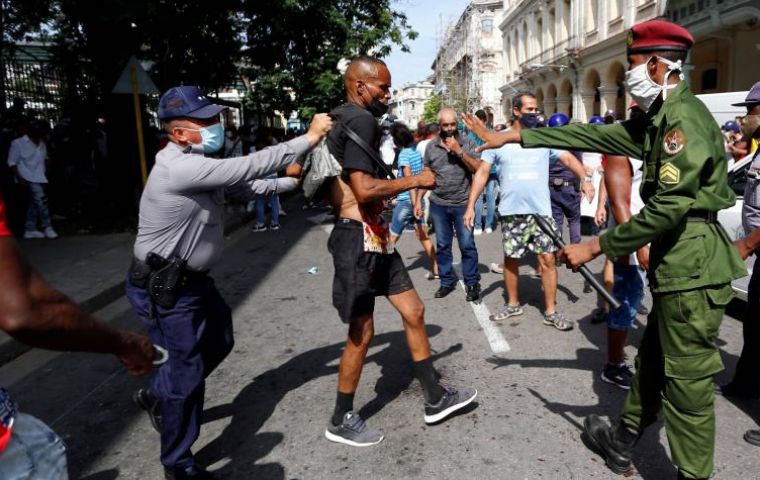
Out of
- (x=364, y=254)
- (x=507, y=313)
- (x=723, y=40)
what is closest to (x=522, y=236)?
(x=507, y=313)

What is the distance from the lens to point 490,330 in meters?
5.05

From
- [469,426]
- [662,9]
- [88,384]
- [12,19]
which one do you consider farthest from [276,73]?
[469,426]

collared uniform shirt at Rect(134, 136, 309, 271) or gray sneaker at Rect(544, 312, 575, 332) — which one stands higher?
collared uniform shirt at Rect(134, 136, 309, 271)

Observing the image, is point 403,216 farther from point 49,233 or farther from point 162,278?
point 49,233

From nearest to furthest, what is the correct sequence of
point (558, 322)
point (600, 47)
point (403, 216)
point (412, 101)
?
1. point (558, 322)
2. point (403, 216)
3. point (600, 47)
4. point (412, 101)

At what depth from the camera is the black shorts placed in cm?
316

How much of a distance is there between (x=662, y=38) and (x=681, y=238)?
851 millimetres

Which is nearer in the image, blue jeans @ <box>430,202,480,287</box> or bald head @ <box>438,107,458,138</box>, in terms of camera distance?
bald head @ <box>438,107,458,138</box>

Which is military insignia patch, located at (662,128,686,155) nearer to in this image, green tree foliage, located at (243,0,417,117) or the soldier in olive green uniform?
the soldier in olive green uniform

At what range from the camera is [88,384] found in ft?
14.1

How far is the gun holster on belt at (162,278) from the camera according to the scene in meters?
2.83

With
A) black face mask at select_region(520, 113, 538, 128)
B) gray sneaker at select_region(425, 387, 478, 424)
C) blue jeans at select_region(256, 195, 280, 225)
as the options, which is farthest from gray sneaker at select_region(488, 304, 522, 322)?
blue jeans at select_region(256, 195, 280, 225)

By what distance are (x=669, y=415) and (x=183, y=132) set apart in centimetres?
259

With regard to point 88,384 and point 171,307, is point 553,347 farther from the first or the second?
point 88,384
